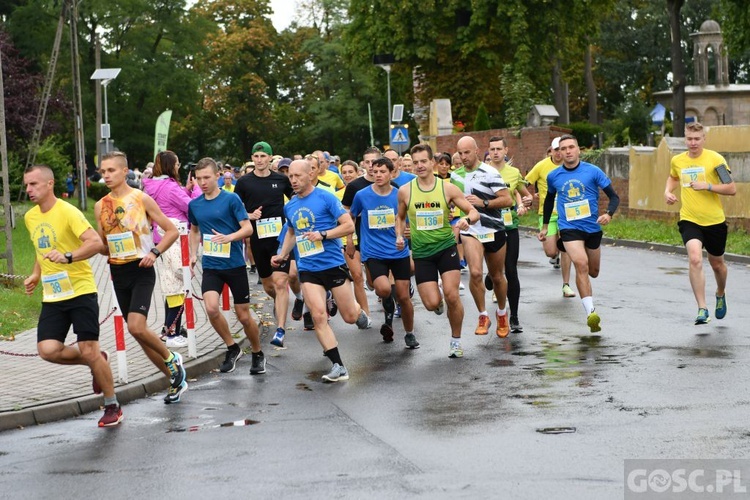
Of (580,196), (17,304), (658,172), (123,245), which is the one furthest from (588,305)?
(658,172)

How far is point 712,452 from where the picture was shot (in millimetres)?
7082

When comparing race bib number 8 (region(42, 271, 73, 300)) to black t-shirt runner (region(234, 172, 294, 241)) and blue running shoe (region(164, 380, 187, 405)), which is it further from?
black t-shirt runner (region(234, 172, 294, 241))

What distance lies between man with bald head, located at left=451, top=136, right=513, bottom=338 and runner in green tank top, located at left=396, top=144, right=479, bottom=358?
65 centimetres

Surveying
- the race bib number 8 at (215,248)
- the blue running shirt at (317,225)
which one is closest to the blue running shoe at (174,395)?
the race bib number 8 at (215,248)

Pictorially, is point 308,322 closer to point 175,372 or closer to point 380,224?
point 380,224

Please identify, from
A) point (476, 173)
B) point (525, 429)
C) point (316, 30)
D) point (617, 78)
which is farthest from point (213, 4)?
point (525, 429)

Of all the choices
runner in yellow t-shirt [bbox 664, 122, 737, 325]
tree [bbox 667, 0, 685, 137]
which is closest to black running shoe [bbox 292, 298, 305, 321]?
runner in yellow t-shirt [bbox 664, 122, 737, 325]

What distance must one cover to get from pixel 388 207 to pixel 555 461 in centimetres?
585

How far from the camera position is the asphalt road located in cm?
688

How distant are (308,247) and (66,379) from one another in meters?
2.24

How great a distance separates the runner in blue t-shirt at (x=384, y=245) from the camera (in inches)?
495

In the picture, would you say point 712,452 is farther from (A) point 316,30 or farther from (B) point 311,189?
(A) point 316,30

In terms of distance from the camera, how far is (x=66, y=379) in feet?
35.9

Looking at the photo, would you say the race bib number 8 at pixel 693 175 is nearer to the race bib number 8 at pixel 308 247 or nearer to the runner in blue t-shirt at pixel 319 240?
the runner in blue t-shirt at pixel 319 240
